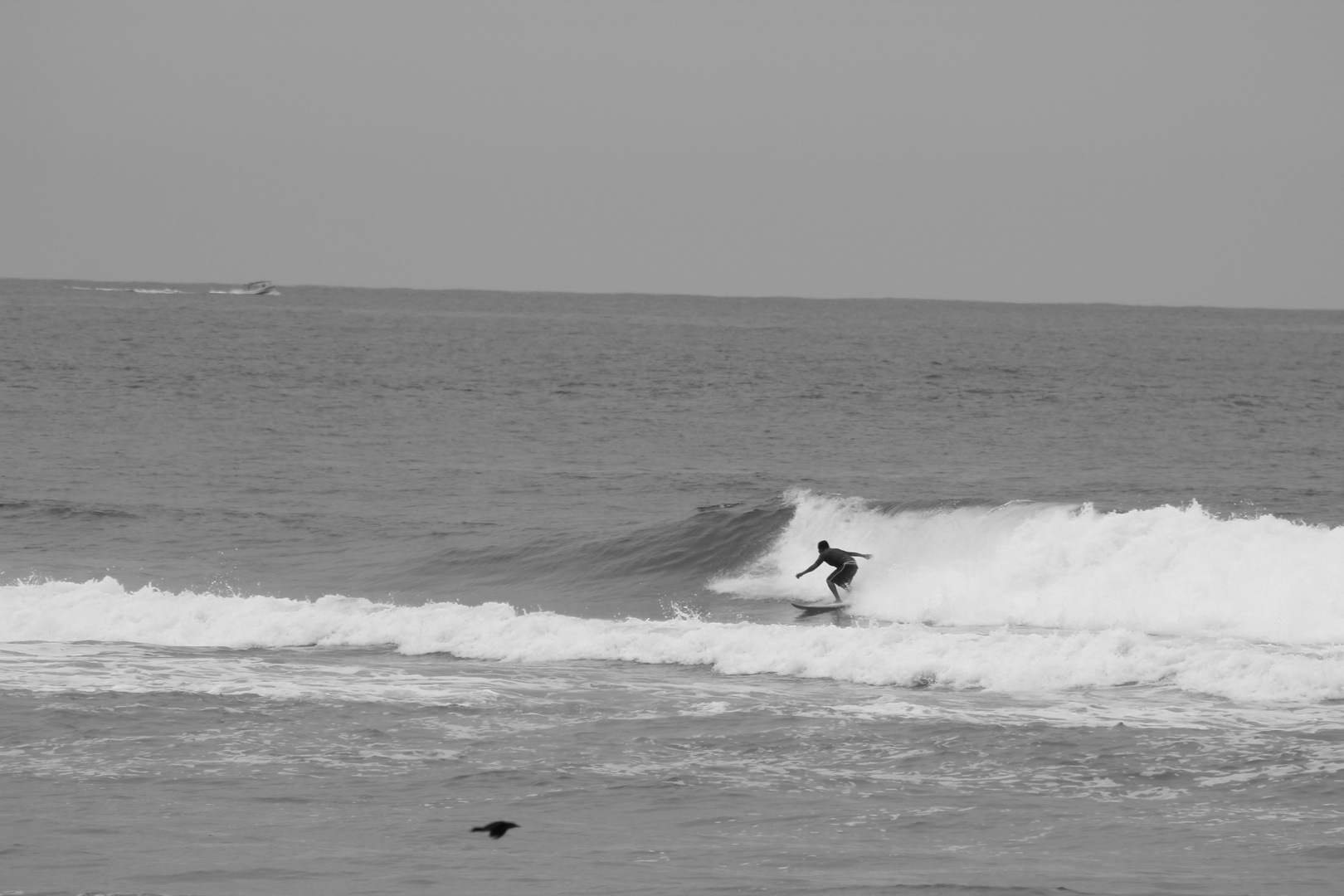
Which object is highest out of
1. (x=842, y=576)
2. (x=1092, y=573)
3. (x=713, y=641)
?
(x=1092, y=573)

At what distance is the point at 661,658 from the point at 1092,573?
6.63 m

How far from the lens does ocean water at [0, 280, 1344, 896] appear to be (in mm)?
10344

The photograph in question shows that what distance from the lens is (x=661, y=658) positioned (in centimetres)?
1689

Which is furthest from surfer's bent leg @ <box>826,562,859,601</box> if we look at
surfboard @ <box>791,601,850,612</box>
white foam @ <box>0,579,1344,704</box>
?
white foam @ <box>0,579,1344,704</box>

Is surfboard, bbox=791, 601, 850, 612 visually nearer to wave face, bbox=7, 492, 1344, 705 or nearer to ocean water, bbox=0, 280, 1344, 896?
ocean water, bbox=0, 280, 1344, 896

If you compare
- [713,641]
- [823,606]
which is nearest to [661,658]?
[713,641]

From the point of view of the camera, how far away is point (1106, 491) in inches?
1153

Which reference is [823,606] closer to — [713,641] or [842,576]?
[842,576]

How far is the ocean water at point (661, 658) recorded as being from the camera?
407 inches

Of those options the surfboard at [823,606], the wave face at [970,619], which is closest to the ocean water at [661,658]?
the wave face at [970,619]

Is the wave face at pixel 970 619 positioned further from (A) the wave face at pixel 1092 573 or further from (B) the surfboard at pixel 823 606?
(B) the surfboard at pixel 823 606

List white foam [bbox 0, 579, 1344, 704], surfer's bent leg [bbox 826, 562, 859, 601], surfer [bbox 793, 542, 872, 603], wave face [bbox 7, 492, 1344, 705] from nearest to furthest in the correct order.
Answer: white foam [bbox 0, 579, 1344, 704] < wave face [bbox 7, 492, 1344, 705] < surfer [bbox 793, 542, 872, 603] < surfer's bent leg [bbox 826, 562, 859, 601]

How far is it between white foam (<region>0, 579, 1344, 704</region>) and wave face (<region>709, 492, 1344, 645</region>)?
948mm

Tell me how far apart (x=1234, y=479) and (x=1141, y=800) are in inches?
845
